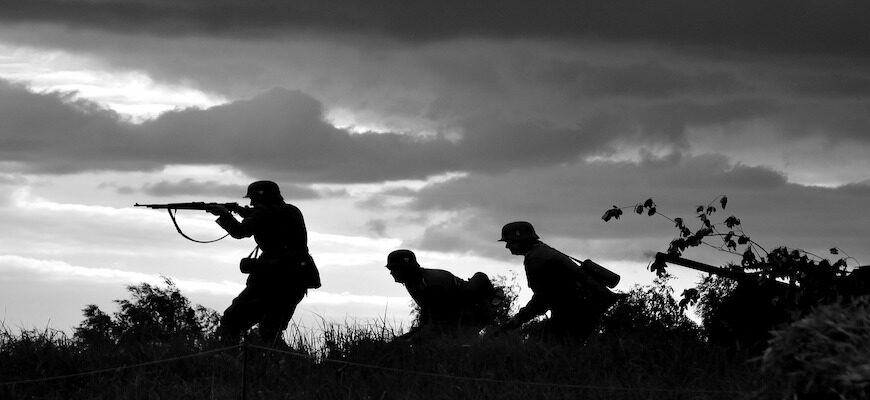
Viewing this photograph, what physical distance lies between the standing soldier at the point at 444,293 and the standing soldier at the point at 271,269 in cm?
99

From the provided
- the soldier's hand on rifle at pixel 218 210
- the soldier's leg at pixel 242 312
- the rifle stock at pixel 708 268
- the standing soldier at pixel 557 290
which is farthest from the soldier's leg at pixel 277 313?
the rifle stock at pixel 708 268

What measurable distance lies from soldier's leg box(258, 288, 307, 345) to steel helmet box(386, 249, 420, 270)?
1.05 m

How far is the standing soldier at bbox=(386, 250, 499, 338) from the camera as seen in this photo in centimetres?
1375

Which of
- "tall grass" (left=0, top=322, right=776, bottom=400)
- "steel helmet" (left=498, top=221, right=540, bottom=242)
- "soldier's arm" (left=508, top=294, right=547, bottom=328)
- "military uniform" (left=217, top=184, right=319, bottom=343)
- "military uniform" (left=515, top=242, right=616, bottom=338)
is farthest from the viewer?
"military uniform" (left=217, top=184, right=319, bottom=343)

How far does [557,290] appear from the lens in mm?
12875

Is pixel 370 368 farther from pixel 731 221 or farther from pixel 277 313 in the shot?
pixel 731 221

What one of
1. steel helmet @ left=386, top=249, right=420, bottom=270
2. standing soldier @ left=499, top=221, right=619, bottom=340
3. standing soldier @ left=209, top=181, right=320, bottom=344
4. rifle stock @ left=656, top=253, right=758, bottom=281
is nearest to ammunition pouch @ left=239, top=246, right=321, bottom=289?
standing soldier @ left=209, top=181, right=320, bottom=344

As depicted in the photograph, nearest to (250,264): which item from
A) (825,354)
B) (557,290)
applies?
(557,290)

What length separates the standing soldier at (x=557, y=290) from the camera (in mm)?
12789

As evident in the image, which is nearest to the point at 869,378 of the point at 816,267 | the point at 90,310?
the point at 816,267

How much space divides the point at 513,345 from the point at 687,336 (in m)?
1.81

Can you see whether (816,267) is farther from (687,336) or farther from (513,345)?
(513,345)

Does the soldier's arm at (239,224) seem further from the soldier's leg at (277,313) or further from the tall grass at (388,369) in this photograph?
the tall grass at (388,369)

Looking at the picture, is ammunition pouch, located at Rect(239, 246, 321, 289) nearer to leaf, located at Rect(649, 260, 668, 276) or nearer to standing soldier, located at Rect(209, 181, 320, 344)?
standing soldier, located at Rect(209, 181, 320, 344)
